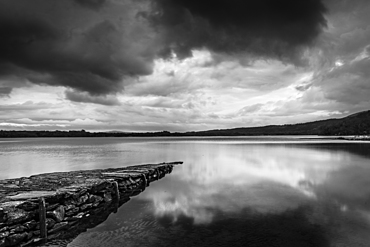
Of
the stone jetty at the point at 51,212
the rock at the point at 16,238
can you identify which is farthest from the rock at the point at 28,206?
the rock at the point at 16,238

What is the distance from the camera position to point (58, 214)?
11.5 meters

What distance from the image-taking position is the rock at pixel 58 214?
1118 cm

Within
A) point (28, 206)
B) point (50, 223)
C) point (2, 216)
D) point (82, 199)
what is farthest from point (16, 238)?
point (82, 199)

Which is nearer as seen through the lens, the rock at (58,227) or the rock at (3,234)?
the rock at (3,234)

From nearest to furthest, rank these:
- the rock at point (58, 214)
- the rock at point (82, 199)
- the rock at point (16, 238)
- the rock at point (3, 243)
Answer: the rock at point (3, 243), the rock at point (16, 238), the rock at point (58, 214), the rock at point (82, 199)

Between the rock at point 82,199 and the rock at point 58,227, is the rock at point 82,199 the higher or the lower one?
the higher one

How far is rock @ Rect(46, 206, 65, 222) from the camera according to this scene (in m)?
11.2

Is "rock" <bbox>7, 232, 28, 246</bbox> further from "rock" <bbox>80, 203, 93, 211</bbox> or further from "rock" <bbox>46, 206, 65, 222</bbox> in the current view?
"rock" <bbox>80, 203, 93, 211</bbox>

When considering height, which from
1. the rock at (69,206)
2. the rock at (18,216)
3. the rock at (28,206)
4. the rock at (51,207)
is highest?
the rock at (28,206)

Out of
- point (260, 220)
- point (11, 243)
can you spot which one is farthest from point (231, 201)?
point (11, 243)

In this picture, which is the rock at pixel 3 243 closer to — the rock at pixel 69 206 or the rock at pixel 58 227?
the rock at pixel 58 227

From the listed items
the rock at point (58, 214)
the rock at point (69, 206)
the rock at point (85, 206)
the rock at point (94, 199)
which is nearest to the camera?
the rock at point (58, 214)

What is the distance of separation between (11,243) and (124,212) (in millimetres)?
5608

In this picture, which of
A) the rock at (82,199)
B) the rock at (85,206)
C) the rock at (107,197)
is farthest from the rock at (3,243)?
the rock at (107,197)
